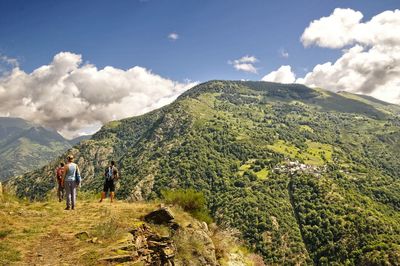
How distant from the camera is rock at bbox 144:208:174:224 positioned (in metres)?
20.9

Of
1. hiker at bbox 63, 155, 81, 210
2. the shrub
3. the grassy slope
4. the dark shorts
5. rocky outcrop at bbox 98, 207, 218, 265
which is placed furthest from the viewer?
the dark shorts

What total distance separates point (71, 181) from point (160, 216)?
7189 mm

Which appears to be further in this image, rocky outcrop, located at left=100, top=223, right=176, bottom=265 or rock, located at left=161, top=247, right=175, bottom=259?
rock, located at left=161, top=247, right=175, bottom=259

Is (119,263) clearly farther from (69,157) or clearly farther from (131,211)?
(69,157)

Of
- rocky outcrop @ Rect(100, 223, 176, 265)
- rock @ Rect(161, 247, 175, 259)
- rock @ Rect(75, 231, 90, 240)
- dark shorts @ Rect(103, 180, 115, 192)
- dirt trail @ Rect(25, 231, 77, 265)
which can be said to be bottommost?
rock @ Rect(161, 247, 175, 259)

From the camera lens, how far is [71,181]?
78.0ft

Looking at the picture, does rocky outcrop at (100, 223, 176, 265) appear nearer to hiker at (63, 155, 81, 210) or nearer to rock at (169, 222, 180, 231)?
rock at (169, 222, 180, 231)

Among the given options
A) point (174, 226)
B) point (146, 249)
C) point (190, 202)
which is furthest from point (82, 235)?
point (190, 202)

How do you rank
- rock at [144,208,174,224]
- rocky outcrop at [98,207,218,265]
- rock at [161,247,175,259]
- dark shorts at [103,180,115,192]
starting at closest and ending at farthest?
rocky outcrop at [98,207,218,265]
rock at [161,247,175,259]
rock at [144,208,174,224]
dark shorts at [103,180,115,192]

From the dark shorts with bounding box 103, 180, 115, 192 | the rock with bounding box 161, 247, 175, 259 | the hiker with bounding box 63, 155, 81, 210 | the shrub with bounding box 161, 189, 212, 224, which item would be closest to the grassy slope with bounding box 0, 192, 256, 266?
the hiker with bounding box 63, 155, 81, 210

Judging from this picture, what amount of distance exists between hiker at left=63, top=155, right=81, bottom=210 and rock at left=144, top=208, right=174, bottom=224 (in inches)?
231

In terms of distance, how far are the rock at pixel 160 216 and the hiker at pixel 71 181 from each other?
5.87 metres

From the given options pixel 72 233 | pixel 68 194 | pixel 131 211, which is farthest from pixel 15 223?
pixel 131 211

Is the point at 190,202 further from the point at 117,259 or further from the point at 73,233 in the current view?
the point at 117,259
